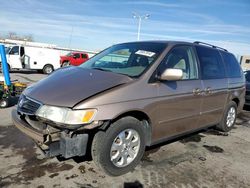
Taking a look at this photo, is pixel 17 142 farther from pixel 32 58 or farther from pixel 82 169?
pixel 32 58

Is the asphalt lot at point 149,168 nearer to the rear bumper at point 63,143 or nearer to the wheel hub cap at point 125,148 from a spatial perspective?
the wheel hub cap at point 125,148

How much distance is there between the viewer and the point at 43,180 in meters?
3.04

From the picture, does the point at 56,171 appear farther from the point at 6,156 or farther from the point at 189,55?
the point at 189,55

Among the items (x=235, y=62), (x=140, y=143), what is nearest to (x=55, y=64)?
(x=235, y=62)

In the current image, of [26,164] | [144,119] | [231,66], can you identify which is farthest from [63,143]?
[231,66]

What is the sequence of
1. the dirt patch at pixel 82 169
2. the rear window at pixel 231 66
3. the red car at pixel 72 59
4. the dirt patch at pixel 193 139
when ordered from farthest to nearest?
the red car at pixel 72 59 < the rear window at pixel 231 66 < the dirt patch at pixel 193 139 < the dirt patch at pixel 82 169

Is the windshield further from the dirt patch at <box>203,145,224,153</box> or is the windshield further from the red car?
the red car

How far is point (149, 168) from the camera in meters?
3.51

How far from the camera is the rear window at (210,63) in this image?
4366 mm

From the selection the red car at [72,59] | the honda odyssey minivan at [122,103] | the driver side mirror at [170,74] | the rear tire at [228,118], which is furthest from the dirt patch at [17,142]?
the red car at [72,59]

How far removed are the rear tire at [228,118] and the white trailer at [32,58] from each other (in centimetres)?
1457

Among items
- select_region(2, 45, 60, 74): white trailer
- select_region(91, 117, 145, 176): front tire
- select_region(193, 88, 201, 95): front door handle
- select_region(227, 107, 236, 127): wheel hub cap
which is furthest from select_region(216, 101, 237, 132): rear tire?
select_region(2, 45, 60, 74): white trailer

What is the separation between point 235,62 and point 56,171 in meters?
4.69

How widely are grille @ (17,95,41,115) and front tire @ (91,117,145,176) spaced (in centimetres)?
83
